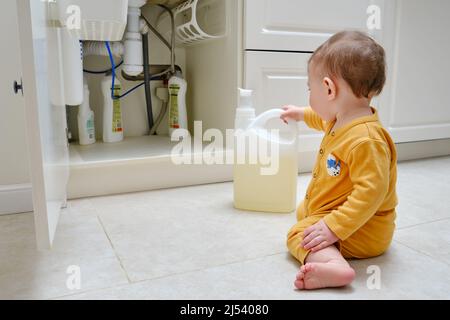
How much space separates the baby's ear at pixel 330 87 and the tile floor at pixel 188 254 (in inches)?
11.5

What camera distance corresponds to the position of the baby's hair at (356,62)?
2.21 feet

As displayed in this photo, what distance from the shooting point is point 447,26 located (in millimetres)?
1548

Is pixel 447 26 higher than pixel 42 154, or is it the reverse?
pixel 447 26

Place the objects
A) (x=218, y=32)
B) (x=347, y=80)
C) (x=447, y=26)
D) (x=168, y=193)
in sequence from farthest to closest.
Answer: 1. (x=447, y=26)
2. (x=218, y=32)
3. (x=168, y=193)
4. (x=347, y=80)

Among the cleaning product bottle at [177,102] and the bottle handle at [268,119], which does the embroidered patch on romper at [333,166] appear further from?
the cleaning product bottle at [177,102]

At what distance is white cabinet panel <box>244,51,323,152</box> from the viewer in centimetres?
120

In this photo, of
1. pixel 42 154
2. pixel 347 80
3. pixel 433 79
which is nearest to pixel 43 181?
pixel 42 154

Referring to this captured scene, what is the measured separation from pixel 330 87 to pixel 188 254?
15.2 inches

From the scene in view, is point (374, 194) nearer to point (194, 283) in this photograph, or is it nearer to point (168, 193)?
point (194, 283)

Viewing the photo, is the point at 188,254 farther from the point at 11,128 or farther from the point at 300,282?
the point at 11,128

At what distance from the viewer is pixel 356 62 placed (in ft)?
2.22

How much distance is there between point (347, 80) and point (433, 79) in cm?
106

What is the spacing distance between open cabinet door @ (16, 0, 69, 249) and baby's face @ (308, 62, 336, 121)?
44 centimetres

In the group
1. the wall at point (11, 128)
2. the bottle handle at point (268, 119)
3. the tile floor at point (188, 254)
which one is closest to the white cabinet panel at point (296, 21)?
the bottle handle at point (268, 119)
